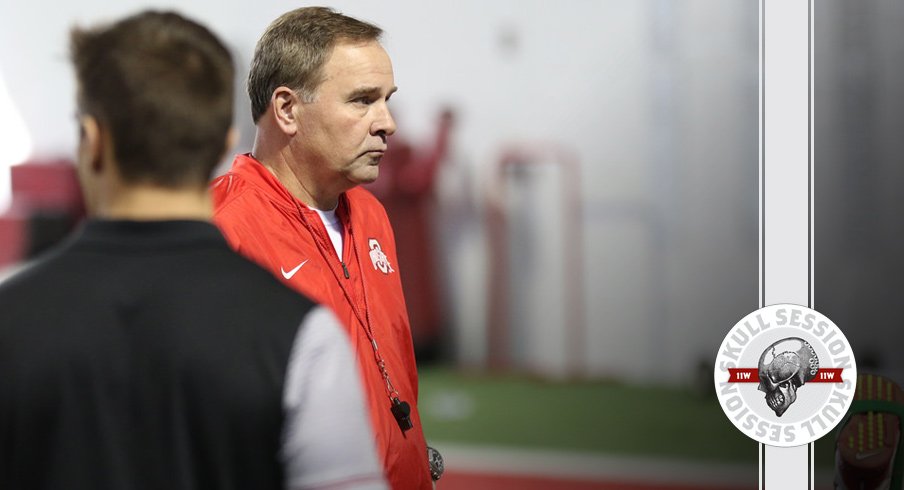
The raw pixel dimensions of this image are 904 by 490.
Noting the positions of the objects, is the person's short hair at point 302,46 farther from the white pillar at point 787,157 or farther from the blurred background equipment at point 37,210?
the blurred background equipment at point 37,210

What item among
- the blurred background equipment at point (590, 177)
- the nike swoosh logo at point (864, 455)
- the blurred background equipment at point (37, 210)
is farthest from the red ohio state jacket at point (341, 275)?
the blurred background equipment at point (37, 210)

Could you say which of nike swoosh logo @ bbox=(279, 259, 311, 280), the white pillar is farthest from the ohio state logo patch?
the white pillar

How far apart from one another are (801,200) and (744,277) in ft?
0.58

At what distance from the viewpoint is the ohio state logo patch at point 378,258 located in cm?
148

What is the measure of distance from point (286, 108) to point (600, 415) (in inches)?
34.7

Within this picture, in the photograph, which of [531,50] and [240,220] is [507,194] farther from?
[240,220]

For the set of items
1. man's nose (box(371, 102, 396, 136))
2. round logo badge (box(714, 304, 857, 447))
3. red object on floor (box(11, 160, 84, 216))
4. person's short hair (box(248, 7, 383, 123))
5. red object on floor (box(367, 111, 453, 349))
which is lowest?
round logo badge (box(714, 304, 857, 447))

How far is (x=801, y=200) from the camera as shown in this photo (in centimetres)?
164

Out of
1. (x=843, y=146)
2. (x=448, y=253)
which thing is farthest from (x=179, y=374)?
(x=448, y=253)

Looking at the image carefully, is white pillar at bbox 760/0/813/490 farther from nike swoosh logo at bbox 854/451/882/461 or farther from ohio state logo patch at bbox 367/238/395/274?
ohio state logo patch at bbox 367/238/395/274

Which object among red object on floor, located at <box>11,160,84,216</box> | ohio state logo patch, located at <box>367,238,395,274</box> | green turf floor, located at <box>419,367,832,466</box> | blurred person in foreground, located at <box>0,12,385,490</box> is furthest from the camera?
red object on floor, located at <box>11,160,84,216</box>

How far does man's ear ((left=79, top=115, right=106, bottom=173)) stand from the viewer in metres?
0.72

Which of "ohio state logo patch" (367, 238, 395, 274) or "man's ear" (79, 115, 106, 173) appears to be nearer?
"man's ear" (79, 115, 106, 173)

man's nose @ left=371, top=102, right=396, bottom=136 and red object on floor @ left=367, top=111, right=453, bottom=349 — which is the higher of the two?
man's nose @ left=371, top=102, right=396, bottom=136
